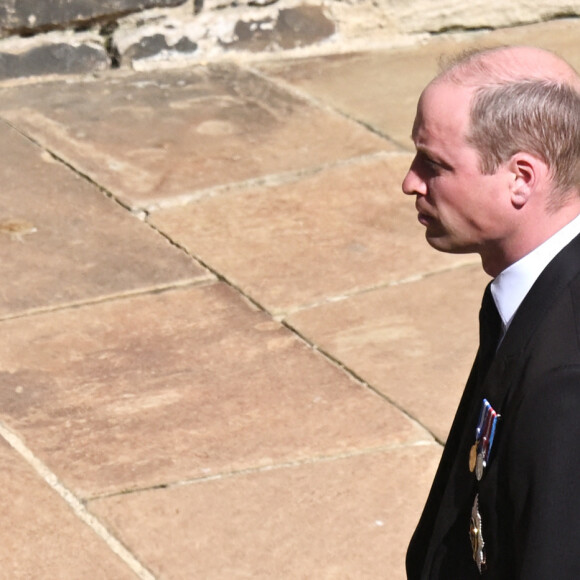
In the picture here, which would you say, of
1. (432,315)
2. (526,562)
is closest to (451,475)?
(526,562)

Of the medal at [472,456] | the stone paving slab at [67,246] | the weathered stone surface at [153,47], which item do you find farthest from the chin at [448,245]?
the weathered stone surface at [153,47]

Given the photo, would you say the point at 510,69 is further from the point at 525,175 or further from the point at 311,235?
the point at 311,235

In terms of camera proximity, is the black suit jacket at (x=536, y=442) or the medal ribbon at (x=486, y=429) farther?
the medal ribbon at (x=486, y=429)

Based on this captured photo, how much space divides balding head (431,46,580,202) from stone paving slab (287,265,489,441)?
6.35 ft

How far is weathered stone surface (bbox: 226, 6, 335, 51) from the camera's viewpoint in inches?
262

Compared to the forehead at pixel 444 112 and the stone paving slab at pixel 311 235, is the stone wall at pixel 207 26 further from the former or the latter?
the forehead at pixel 444 112

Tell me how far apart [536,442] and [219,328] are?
2.64 meters

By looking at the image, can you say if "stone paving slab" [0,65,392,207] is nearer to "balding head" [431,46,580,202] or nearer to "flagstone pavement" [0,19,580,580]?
"flagstone pavement" [0,19,580,580]

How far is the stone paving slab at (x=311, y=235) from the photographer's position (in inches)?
187

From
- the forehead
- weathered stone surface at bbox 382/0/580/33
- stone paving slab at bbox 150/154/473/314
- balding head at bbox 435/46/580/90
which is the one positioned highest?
balding head at bbox 435/46/580/90

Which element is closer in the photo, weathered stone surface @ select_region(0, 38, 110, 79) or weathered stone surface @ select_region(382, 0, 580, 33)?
weathered stone surface @ select_region(0, 38, 110, 79)

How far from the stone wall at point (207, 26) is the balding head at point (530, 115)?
4.40 metres

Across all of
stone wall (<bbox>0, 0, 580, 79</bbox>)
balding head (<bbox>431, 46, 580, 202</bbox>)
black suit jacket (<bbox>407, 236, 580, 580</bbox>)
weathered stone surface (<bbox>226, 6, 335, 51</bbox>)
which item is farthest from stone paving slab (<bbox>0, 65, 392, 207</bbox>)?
black suit jacket (<bbox>407, 236, 580, 580</bbox>)

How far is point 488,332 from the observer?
214 centimetres
